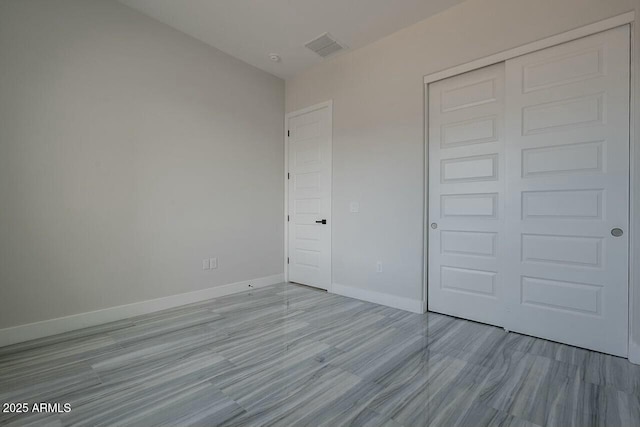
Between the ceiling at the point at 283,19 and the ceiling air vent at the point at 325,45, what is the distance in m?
0.07

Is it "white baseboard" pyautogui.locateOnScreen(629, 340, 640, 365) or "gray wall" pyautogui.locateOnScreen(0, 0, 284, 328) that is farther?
"gray wall" pyautogui.locateOnScreen(0, 0, 284, 328)

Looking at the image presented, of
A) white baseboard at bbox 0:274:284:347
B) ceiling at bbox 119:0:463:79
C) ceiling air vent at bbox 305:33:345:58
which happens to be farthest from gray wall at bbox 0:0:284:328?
ceiling air vent at bbox 305:33:345:58

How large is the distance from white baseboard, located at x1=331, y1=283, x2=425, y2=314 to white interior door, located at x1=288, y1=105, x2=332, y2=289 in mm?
246

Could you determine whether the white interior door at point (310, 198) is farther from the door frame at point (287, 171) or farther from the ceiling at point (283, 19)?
the ceiling at point (283, 19)

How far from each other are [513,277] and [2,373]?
13.2 ft

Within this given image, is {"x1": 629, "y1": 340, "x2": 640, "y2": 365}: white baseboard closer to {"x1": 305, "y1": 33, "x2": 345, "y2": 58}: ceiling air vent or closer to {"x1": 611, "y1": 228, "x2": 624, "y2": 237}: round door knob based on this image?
{"x1": 611, "y1": 228, "x2": 624, "y2": 237}: round door knob

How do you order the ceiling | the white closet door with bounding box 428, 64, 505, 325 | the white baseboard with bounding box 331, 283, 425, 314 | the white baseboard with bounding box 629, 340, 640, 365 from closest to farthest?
the white baseboard with bounding box 629, 340, 640, 365
the white closet door with bounding box 428, 64, 505, 325
the ceiling
the white baseboard with bounding box 331, 283, 425, 314

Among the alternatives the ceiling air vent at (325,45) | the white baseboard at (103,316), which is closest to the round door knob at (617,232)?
the ceiling air vent at (325,45)

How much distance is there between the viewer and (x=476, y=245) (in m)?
2.85

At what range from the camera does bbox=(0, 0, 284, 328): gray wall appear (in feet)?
8.03

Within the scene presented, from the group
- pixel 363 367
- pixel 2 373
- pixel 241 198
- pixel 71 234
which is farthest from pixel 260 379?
pixel 241 198

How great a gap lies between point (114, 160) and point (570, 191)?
4190mm

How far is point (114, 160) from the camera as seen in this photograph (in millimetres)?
2924

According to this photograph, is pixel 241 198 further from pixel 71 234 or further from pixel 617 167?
pixel 617 167
